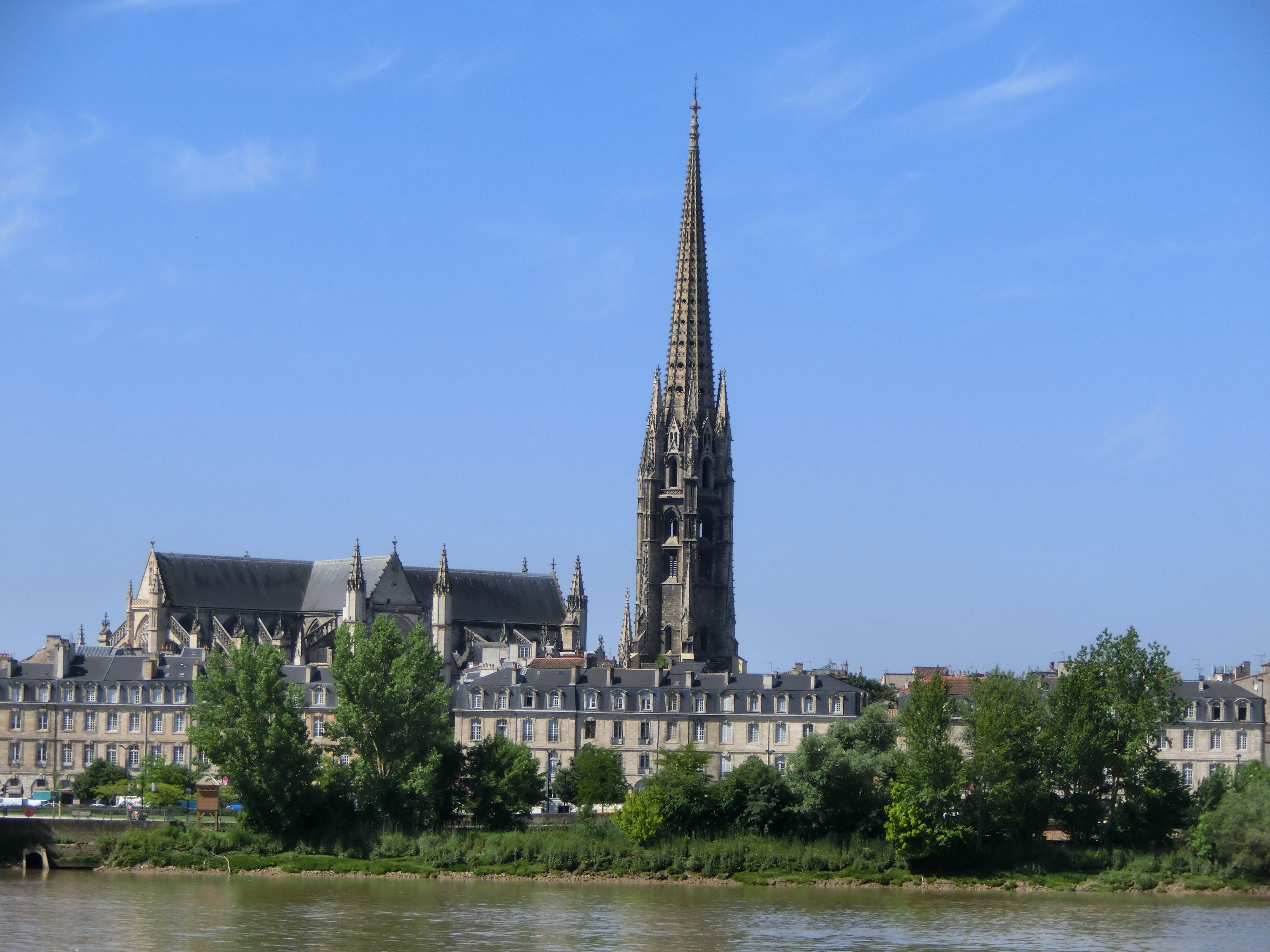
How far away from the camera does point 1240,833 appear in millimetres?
63219

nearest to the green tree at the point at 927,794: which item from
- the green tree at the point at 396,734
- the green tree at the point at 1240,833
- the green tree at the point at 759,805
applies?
the green tree at the point at 759,805

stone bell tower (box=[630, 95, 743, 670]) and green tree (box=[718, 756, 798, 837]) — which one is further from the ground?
A: stone bell tower (box=[630, 95, 743, 670])

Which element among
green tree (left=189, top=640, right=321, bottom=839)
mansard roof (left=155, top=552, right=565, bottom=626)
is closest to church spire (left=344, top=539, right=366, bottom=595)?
mansard roof (left=155, top=552, right=565, bottom=626)

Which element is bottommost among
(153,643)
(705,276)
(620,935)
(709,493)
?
(620,935)

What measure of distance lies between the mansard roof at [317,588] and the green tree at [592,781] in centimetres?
4859

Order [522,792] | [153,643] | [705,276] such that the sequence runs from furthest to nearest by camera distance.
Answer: [705,276]
[153,643]
[522,792]

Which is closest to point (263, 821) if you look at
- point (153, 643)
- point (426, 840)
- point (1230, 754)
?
point (426, 840)

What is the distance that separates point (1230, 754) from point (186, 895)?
46.8 metres

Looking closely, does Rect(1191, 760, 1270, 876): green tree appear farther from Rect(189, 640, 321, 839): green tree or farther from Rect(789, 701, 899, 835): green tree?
Rect(189, 640, 321, 839): green tree

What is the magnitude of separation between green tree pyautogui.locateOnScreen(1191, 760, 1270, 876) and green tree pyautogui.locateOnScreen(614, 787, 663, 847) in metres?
16.5

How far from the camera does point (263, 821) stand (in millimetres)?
68312

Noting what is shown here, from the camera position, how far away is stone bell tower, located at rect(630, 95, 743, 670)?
13038 cm

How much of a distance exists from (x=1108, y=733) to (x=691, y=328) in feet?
231

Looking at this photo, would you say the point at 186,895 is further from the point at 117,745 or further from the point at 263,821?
the point at 117,745
